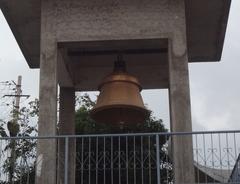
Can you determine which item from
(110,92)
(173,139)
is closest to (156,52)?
(110,92)

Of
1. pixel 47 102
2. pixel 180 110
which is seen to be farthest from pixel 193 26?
pixel 47 102

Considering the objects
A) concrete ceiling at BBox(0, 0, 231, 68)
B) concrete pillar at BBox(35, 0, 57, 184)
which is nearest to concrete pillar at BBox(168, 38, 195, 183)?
concrete ceiling at BBox(0, 0, 231, 68)

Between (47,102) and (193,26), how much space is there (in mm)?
3481

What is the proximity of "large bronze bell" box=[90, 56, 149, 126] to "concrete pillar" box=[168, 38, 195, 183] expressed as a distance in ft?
3.19

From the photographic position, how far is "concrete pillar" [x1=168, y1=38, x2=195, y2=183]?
9242 mm

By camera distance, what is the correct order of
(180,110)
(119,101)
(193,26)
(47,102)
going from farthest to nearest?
(193,26) → (119,101) → (47,102) → (180,110)

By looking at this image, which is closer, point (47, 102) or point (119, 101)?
point (47, 102)

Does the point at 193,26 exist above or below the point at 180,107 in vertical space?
above

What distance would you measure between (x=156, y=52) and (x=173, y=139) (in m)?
3.15

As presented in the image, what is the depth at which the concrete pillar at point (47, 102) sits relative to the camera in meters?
9.36

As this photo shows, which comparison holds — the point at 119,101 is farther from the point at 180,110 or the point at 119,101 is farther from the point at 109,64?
the point at 109,64

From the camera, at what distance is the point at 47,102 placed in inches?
386

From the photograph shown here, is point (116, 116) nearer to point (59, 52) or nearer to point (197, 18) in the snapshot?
point (59, 52)

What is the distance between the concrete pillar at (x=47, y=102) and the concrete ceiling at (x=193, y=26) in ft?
2.36
